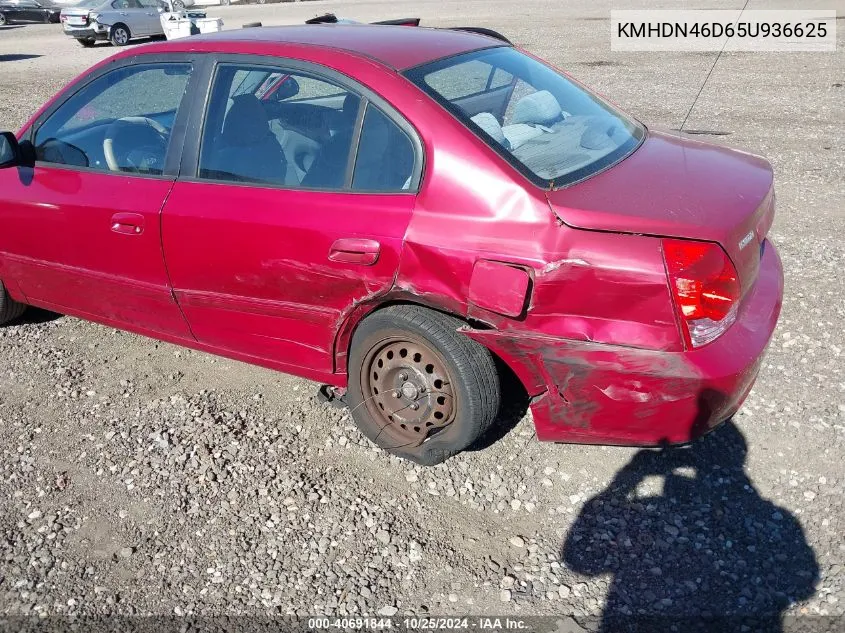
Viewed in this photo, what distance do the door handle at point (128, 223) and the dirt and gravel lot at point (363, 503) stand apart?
33.8 inches

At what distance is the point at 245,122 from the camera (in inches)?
137

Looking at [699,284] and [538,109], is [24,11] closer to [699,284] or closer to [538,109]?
[538,109]

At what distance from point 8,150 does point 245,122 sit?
1.36 m

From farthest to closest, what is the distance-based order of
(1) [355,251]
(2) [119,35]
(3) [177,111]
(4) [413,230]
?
1. (2) [119,35]
2. (3) [177,111]
3. (1) [355,251]
4. (4) [413,230]

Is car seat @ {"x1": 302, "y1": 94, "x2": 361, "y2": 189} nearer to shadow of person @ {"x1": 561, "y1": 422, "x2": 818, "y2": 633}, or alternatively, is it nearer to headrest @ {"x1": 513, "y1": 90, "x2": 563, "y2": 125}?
headrest @ {"x1": 513, "y1": 90, "x2": 563, "y2": 125}

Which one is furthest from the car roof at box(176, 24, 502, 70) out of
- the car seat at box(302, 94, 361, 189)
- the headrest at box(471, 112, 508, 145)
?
the headrest at box(471, 112, 508, 145)

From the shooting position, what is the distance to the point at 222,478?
131 inches

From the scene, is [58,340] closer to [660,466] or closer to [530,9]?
[660,466]

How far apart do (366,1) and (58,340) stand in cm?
2940

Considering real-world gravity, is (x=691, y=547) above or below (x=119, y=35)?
above

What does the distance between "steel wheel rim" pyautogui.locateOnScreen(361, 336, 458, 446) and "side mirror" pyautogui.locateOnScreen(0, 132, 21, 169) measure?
7.09 ft

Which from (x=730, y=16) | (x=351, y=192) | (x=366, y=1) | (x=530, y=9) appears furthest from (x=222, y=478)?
(x=366, y=1)

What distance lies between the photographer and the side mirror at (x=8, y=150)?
3.91m

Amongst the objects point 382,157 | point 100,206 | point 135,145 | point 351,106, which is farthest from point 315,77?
point 100,206
